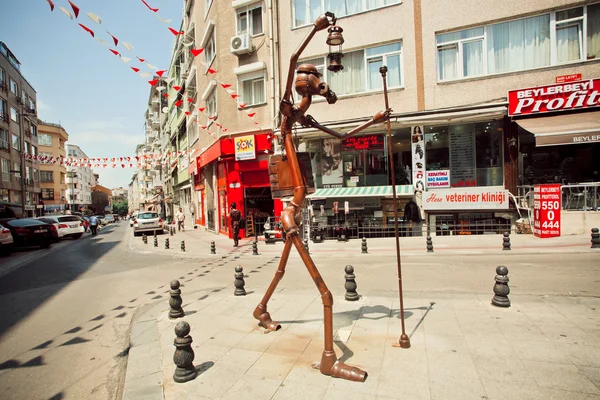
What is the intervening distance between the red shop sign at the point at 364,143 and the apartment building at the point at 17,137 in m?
31.6

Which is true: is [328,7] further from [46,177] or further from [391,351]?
[46,177]

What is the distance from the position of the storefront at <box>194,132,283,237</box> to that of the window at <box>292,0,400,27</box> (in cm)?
618

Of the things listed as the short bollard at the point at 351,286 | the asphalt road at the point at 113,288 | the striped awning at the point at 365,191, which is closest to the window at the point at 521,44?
the striped awning at the point at 365,191

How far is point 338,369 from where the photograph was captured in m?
3.58

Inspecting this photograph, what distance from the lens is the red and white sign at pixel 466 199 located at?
46.4ft

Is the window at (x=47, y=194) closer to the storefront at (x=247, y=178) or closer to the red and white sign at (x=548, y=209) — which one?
the storefront at (x=247, y=178)

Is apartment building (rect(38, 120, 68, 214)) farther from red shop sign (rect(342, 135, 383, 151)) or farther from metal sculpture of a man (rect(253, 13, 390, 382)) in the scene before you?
metal sculpture of a man (rect(253, 13, 390, 382))

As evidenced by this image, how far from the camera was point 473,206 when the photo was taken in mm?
14539

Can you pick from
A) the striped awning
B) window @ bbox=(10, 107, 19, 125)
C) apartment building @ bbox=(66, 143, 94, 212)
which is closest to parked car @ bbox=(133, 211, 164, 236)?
the striped awning

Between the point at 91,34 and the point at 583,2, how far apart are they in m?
Result: 16.5

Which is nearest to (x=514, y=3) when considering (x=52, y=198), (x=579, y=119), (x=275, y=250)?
(x=579, y=119)

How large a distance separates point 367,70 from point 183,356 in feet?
49.8

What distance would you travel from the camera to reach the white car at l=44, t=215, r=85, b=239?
23562 mm

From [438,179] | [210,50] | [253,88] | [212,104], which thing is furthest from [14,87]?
[438,179]
